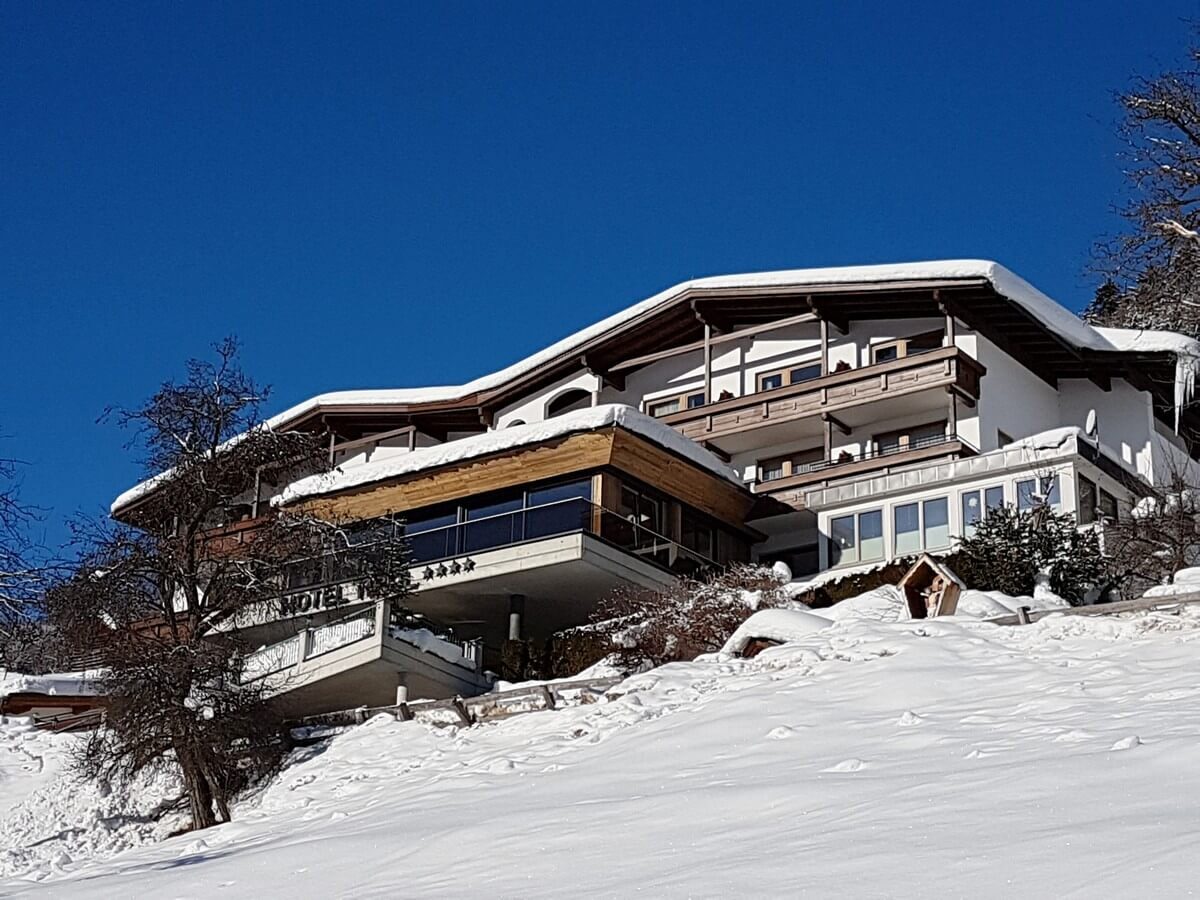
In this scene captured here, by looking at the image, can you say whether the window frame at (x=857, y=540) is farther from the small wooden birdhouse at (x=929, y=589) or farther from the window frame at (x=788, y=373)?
the small wooden birdhouse at (x=929, y=589)

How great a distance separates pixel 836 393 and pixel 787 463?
98.0 inches

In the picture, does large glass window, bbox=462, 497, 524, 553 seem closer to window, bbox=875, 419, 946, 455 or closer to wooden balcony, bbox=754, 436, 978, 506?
wooden balcony, bbox=754, 436, 978, 506

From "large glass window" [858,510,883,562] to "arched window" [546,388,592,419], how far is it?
37.1ft

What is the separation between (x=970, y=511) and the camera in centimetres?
3181

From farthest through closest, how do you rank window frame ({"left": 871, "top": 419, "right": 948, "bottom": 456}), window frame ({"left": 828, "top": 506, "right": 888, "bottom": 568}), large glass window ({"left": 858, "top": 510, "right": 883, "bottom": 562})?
window frame ({"left": 871, "top": 419, "right": 948, "bottom": 456})
large glass window ({"left": 858, "top": 510, "right": 883, "bottom": 562})
window frame ({"left": 828, "top": 506, "right": 888, "bottom": 568})

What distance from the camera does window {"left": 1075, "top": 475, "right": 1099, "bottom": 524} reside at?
100 feet

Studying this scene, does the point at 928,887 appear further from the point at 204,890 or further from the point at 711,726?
the point at 711,726

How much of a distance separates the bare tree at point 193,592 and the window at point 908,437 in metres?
13.8

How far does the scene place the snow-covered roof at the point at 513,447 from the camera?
103 feet

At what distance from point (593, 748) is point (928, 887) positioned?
9.30 m

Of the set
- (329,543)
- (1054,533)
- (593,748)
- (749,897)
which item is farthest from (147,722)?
(749,897)

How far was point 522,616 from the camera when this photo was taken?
3164 centimetres

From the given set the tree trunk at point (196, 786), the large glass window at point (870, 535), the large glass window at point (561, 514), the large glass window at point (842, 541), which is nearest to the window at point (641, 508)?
the large glass window at point (561, 514)

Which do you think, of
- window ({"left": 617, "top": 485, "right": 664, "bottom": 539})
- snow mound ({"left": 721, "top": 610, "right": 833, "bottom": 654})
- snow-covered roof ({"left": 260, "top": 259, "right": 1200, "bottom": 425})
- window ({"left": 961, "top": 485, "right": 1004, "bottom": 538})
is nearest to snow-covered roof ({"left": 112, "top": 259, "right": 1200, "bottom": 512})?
snow-covered roof ({"left": 260, "top": 259, "right": 1200, "bottom": 425})
